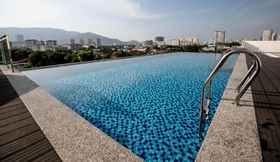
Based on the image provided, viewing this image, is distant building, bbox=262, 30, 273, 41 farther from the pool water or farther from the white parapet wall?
the pool water

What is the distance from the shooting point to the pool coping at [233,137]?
5.54 ft

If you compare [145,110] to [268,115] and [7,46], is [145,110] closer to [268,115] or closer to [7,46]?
[268,115]

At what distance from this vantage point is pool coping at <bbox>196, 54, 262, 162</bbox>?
1.69 meters

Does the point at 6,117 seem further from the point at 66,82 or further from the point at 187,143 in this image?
the point at 66,82

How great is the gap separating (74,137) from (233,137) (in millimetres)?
2255

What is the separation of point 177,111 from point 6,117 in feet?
11.5

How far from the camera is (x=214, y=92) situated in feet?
15.8

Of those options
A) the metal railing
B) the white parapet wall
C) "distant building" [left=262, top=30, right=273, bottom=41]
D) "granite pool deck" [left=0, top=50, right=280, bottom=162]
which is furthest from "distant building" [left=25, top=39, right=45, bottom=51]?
"distant building" [left=262, top=30, right=273, bottom=41]

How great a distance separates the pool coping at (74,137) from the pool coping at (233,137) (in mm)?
922

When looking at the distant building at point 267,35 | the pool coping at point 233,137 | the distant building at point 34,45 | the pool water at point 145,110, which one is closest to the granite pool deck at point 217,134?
the pool coping at point 233,137

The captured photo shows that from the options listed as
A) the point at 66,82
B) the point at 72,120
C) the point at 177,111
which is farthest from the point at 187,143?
the point at 66,82

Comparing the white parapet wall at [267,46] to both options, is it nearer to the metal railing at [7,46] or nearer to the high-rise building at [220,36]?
the high-rise building at [220,36]

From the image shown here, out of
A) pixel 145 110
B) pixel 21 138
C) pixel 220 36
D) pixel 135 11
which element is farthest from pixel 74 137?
pixel 220 36

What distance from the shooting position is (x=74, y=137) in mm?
2070
